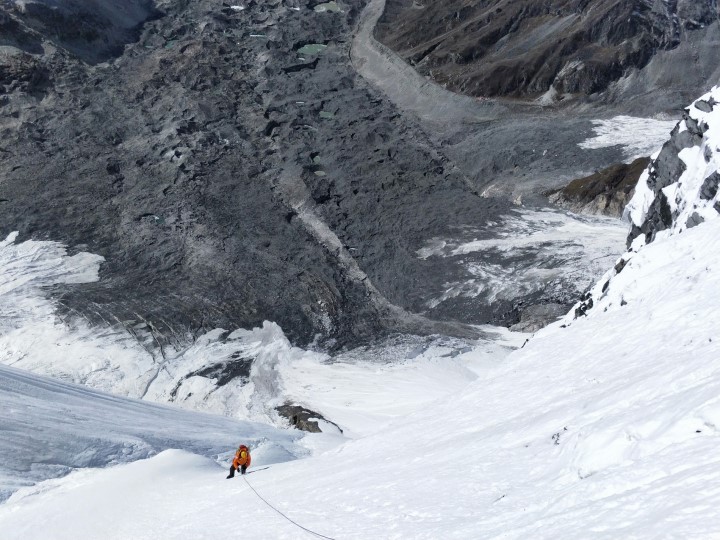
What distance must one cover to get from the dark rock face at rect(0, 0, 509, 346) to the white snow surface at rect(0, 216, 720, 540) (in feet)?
53.3

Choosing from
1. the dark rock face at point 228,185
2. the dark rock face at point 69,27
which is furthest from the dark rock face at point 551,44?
the dark rock face at point 69,27

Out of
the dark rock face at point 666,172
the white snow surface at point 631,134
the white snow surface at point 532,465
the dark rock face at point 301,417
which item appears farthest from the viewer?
the white snow surface at point 631,134

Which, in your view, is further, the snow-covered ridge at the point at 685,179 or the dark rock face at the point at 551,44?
the dark rock face at the point at 551,44

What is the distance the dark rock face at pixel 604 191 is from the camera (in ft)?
130

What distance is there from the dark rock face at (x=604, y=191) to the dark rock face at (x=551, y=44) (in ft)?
42.3

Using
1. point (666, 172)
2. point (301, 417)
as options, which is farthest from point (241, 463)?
point (666, 172)

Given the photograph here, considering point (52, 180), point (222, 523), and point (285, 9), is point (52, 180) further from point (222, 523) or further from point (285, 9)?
point (222, 523)

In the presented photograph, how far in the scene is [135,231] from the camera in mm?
41531

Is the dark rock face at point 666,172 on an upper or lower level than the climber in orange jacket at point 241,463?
upper

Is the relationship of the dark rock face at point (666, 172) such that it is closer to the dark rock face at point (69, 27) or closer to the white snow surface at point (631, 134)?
the white snow surface at point (631, 134)

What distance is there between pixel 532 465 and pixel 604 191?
31580mm

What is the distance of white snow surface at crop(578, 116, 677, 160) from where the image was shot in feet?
146

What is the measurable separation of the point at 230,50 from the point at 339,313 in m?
30.6

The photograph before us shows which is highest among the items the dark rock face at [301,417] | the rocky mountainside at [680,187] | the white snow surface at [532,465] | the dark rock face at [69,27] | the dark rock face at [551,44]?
the dark rock face at [551,44]
